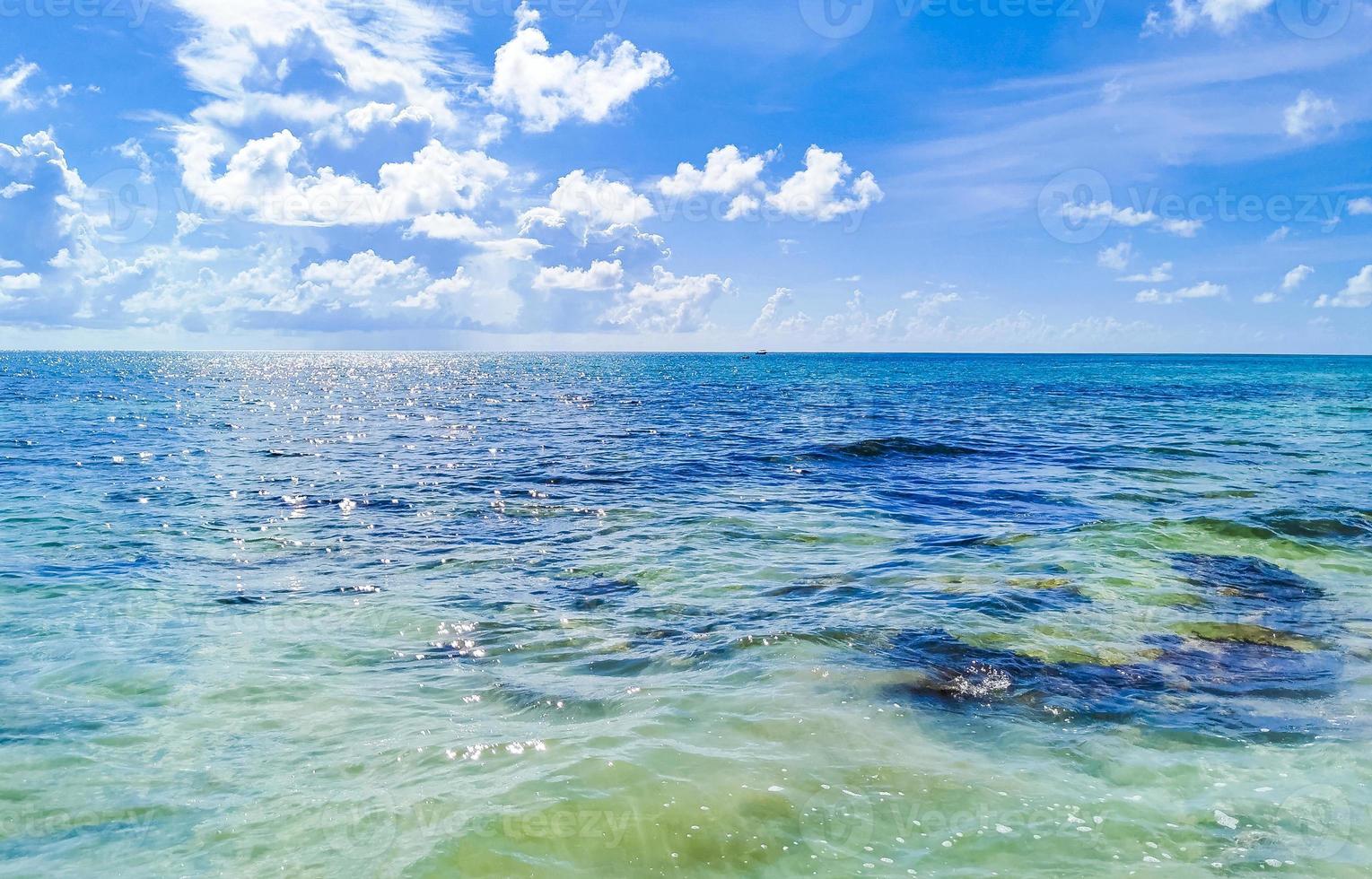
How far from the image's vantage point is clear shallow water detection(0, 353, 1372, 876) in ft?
20.7

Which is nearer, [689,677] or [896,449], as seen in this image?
[689,677]

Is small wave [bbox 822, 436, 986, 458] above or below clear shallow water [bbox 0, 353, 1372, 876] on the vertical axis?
above

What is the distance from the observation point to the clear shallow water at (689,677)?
630 centimetres

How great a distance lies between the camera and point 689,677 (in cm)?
962

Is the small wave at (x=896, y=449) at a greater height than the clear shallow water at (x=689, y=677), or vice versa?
the small wave at (x=896, y=449)

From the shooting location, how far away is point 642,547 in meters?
16.8

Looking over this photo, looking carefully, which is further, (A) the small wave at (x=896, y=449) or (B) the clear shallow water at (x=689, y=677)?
(A) the small wave at (x=896, y=449)

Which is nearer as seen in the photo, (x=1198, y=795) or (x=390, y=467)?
(x=1198, y=795)

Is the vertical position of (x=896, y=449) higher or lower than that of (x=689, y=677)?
higher

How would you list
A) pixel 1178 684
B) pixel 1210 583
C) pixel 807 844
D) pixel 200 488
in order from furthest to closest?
pixel 200 488, pixel 1210 583, pixel 1178 684, pixel 807 844

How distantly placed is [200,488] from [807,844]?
24997 mm

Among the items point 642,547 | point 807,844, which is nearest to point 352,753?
point 807,844

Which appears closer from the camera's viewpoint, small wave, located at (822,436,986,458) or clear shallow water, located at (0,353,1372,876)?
clear shallow water, located at (0,353,1372,876)

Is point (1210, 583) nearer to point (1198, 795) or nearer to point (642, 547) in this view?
point (1198, 795)
